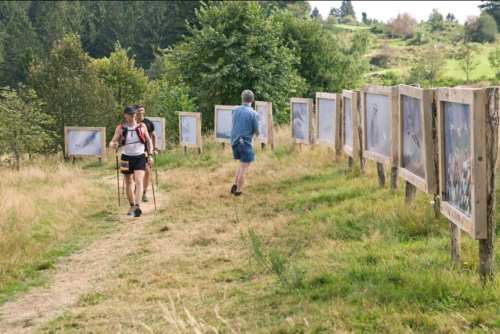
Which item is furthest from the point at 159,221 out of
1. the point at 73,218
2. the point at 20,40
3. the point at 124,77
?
the point at 20,40

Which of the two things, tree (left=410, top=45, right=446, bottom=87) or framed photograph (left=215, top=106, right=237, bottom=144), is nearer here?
framed photograph (left=215, top=106, right=237, bottom=144)

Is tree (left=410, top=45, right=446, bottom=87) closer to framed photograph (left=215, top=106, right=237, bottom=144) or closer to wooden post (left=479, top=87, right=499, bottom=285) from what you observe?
framed photograph (left=215, top=106, right=237, bottom=144)

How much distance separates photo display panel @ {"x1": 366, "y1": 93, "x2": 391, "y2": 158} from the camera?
31.2 ft

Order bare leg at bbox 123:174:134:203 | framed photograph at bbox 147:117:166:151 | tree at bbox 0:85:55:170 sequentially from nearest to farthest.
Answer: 1. bare leg at bbox 123:174:134:203
2. framed photograph at bbox 147:117:166:151
3. tree at bbox 0:85:55:170

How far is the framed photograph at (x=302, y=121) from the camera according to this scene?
1557 cm

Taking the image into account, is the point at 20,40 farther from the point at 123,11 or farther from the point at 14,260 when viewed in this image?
the point at 14,260

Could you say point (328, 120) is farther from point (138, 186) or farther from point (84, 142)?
point (84, 142)

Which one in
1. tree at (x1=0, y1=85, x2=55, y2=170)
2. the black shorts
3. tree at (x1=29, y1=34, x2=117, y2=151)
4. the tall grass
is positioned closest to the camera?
the tall grass

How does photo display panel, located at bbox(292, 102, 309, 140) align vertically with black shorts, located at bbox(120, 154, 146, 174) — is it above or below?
above

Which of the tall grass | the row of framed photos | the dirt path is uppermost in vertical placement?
the row of framed photos

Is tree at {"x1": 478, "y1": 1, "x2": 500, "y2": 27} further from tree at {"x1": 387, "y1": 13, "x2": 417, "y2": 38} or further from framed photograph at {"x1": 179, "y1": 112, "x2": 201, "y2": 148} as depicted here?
framed photograph at {"x1": 179, "y1": 112, "x2": 201, "y2": 148}

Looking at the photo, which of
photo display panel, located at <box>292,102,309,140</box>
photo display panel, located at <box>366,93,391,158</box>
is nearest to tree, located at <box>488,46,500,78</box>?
photo display panel, located at <box>292,102,309,140</box>

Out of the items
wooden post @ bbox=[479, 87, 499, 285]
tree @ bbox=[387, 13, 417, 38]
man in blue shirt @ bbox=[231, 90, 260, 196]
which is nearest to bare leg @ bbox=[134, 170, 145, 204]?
man in blue shirt @ bbox=[231, 90, 260, 196]

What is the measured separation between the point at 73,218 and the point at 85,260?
275 cm
